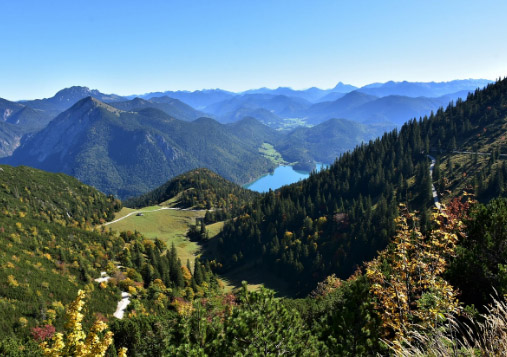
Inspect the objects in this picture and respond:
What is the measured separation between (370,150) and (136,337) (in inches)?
7585

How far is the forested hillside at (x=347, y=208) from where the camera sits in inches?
4924

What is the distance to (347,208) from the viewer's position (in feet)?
521

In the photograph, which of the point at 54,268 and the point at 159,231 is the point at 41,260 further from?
the point at 159,231

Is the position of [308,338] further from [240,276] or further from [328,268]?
[240,276]

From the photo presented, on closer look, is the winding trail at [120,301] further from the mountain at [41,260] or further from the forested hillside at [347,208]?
the forested hillside at [347,208]

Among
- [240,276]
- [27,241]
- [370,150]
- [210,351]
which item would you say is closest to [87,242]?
[27,241]

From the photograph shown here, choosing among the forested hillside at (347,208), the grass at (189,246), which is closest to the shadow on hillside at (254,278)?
the grass at (189,246)

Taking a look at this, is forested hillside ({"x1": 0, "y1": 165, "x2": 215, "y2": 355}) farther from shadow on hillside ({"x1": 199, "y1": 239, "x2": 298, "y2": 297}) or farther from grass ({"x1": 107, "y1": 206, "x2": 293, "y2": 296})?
shadow on hillside ({"x1": 199, "y1": 239, "x2": 298, "y2": 297})

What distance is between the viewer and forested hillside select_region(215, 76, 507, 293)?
12506 cm

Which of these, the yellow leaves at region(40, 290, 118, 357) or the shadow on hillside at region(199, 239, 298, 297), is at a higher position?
the yellow leaves at region(40, 290, 118, 357)

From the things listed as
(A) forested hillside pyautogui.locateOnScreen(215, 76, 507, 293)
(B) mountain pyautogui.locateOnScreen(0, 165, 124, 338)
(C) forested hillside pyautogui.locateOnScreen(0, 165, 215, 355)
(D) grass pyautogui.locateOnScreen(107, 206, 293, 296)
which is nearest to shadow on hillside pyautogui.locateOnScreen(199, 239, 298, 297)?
(D) grass pyautogui.locateOnScreen(107, 206, 293, 296)

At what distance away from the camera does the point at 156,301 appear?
8281 cm

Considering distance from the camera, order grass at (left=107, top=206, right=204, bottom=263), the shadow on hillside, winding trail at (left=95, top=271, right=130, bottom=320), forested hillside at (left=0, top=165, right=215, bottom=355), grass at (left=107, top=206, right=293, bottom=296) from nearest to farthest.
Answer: forested hillside at (left=0, top=165, right=215, bottom=355) → winding trail at (left=95, top=271, right=130, bottom=320) → the shadow on hillside → grass at (left=107, top=206, right=293, bottom=296) → grass at (left=107, top=206, right=204, bottom=263)

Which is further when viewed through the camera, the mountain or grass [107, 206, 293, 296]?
grass [107, 206, 293, 296]
